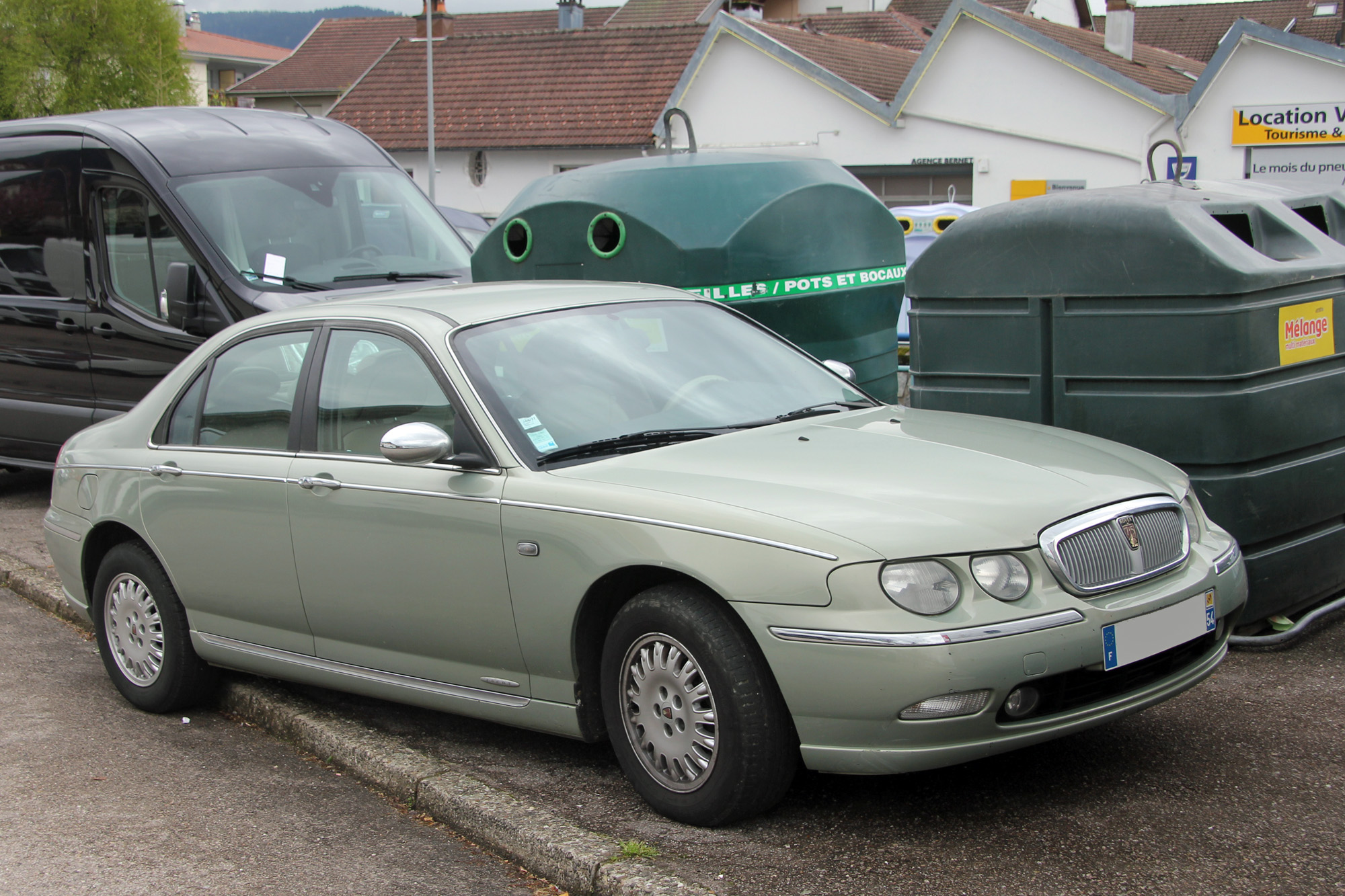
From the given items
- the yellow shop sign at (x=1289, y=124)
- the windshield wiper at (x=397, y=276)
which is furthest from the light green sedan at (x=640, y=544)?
the yellow shop sign at (x=1289, y=124)

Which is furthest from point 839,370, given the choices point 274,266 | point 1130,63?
point 1130,63

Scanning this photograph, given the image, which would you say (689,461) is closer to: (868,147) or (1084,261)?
(1084,261)

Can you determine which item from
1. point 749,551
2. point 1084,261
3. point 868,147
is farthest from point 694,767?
point 868,147

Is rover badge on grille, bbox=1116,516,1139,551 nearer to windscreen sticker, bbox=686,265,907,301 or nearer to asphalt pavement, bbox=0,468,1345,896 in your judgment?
asphalt pavement, bbox=0,468,1345,896

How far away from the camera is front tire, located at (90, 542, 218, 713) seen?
5395 mm

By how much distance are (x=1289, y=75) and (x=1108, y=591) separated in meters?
24.7

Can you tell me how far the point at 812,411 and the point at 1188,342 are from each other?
1.52 meters

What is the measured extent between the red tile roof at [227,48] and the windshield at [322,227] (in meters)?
79.2

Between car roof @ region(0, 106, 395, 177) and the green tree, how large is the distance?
32516 mm

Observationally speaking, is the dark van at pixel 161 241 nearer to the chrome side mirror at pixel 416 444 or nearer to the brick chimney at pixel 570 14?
the chrome side mirror at pixel 416 444

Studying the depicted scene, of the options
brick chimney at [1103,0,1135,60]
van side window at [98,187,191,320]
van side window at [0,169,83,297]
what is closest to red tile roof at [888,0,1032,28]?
brick chimney at [1103,0,1135,60]

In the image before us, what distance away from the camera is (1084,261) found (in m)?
5.57

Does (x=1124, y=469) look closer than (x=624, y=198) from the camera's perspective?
Yes

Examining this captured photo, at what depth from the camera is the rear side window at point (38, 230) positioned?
905 cm
